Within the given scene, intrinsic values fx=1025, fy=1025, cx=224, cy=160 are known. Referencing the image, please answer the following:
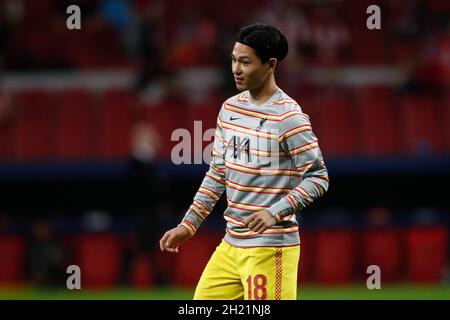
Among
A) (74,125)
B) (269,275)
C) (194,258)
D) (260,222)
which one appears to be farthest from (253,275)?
(74,125)

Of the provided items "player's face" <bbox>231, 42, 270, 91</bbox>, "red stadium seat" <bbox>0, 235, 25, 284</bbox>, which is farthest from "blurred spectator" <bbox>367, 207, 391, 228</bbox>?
"player's face" <bbox>231, 42, 270, 91</bbox>

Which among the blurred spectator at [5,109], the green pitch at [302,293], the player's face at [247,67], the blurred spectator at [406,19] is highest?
the blurred spectator at [406,19]

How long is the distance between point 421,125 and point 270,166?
319 inches

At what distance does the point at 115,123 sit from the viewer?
1305 cm

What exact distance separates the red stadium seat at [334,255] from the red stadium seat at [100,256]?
2.47m

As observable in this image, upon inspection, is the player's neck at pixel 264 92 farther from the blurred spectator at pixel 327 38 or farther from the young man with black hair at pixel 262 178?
the blurred spectator at pixel 327 38

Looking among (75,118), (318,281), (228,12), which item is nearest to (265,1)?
(228,12)

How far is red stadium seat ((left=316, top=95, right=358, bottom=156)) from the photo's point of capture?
12.8 metres

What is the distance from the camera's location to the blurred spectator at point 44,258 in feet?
39.2

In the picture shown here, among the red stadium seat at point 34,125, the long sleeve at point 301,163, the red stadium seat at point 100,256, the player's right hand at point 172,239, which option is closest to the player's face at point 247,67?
the long sleeve at point 301,163

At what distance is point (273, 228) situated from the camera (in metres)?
5.42

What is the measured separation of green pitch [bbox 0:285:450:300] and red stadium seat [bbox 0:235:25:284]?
0.38 m

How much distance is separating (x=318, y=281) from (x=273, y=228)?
7.25 meters

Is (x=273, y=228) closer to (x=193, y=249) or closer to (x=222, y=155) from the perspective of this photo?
(x=222, y=155)
